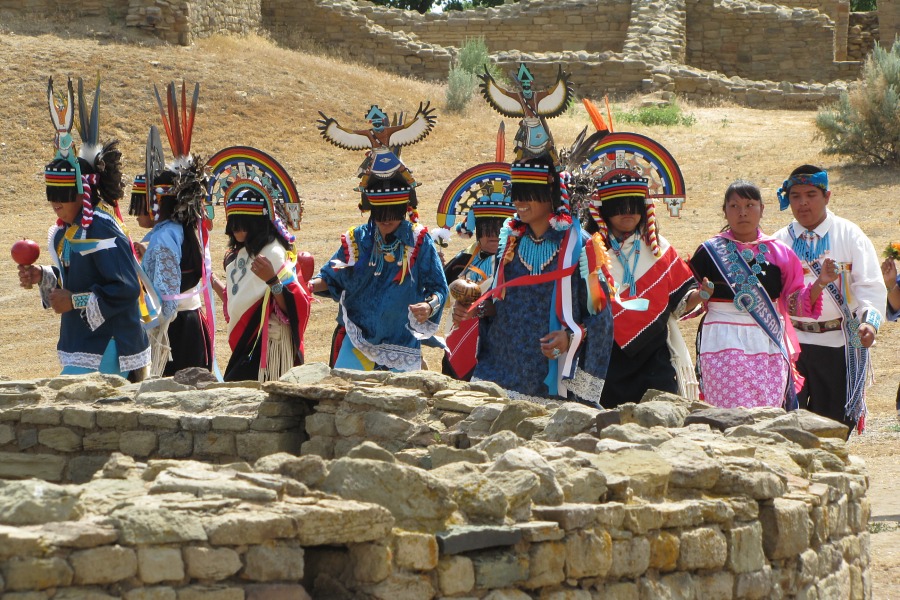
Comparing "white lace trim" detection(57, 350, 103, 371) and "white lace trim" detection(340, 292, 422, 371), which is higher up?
"white lace trim" detection(340, 292, 422, 371)

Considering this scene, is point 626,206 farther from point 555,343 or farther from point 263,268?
point 263,268

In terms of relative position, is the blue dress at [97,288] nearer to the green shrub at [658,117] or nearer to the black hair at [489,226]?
the black hair at [489,226]

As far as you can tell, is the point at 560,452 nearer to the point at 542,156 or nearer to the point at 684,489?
the point at 684,489

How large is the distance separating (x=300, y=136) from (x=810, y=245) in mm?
12677

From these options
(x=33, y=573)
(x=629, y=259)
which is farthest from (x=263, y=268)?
(x=33, y=573)

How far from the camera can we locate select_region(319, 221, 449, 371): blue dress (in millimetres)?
7824

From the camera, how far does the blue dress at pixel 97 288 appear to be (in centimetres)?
788

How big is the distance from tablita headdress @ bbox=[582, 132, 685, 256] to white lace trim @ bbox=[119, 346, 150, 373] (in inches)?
101

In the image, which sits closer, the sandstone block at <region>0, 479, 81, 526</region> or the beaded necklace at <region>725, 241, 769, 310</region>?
the sandstone block at <region>0, 479, 81, 526</region>

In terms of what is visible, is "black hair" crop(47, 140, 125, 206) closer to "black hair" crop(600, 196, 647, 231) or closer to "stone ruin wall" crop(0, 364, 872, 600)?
"stone ruin wall" crop(0, 364, 872, 600)

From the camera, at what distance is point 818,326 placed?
8.21 m

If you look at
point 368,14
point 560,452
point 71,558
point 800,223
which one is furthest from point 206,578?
point 368,14

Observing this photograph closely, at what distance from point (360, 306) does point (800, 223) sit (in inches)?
98.5

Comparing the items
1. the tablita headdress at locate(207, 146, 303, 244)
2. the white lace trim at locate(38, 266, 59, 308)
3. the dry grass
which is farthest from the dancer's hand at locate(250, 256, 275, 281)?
the dry grass
